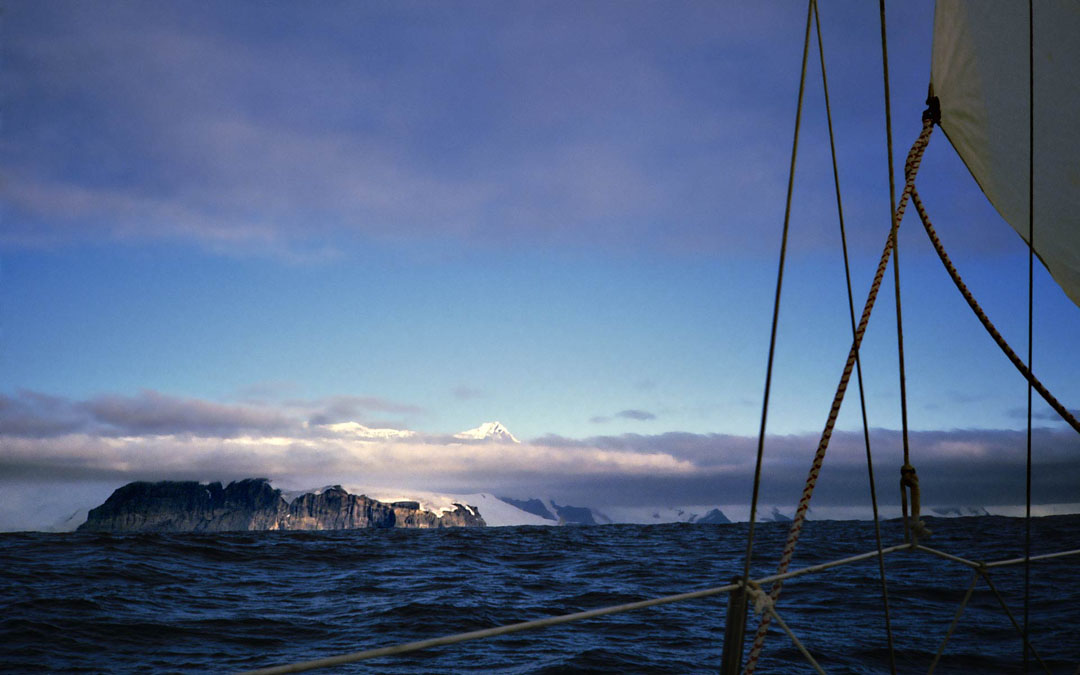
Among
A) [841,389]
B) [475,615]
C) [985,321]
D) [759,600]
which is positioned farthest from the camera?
[475,615]

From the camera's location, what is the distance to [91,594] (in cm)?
Answer: 1395

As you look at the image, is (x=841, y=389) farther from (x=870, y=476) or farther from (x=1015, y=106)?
(x=1015, y=106)

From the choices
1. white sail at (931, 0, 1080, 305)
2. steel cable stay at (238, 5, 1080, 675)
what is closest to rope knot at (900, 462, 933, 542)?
steel cable stay at (238, 5, 1080, 675)

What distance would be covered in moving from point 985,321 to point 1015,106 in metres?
1.45

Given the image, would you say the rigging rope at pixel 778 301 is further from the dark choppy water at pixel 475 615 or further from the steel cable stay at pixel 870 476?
the dark choppy water at pixel 475 615

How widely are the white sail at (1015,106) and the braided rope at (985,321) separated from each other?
0.50m

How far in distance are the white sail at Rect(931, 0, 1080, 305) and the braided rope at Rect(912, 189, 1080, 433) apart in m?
0.50

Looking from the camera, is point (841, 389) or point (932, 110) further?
point (932, 110)

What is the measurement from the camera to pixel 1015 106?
16.2 feet

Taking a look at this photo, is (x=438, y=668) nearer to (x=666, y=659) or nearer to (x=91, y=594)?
(x=666, y=659)

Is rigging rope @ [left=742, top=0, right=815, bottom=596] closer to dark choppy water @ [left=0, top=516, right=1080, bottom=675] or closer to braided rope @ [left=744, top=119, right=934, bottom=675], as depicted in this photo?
braided rope @ [left=744, top=119, right=934, bottom=675]

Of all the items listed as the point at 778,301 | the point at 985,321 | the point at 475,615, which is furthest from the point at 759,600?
the point at 475,615

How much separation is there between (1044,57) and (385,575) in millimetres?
16813

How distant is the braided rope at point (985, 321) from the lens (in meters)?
→ 4.79
